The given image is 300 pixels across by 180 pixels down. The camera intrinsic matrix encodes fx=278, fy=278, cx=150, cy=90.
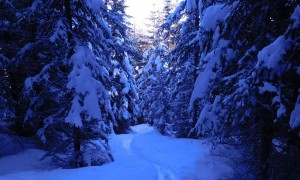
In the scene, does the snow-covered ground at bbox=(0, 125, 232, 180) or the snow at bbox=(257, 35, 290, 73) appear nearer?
the snow at bbox=(257, 35, 290, 73)

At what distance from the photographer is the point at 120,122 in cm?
3017

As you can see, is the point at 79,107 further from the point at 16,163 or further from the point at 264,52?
the point at 264,52

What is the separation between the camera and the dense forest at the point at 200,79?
6.86 metres

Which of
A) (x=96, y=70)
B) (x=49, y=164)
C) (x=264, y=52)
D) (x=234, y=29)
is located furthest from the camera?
(x=49, y=164)

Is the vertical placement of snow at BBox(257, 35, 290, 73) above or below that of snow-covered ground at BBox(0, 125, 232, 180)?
above

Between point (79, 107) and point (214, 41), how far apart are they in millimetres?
5327

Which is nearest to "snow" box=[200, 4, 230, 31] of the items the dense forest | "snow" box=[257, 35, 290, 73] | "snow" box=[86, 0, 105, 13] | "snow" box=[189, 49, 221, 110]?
the dense forest

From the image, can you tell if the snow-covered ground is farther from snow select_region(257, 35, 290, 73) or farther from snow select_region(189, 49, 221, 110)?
snow select_region(257, 35, 290, 73)

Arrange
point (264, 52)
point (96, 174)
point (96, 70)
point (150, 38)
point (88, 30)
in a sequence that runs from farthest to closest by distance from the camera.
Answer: point (150, 38)
point (88, 30)
point (96, 70)
point (96, 174)
point (264, 52)

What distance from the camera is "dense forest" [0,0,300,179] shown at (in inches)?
270

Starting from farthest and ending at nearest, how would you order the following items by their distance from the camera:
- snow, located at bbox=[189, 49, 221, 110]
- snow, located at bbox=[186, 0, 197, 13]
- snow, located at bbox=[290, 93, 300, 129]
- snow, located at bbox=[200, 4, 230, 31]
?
1. snow, located at bbox=[186, 0, 197, 13]
2. snow, located at bbox=[189, 49, 221, 110]
3. snow, located at bbox=[200, 4, 230, 31]
4. snow, located at bbox=[290, 93, 300, 129]

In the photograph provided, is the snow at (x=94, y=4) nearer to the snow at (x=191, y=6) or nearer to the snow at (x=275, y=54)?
the snow at (x=275, y=54)

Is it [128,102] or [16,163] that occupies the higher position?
[128,102]

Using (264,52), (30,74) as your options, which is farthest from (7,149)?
(264,52)
